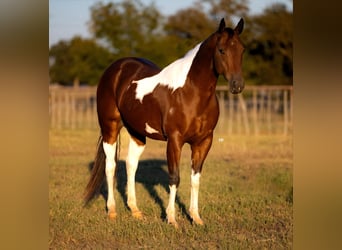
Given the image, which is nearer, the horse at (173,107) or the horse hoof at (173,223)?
the horse at (173,107)

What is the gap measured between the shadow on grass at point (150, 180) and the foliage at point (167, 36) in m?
10.8

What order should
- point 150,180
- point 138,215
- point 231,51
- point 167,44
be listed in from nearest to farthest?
point 231,51
point 138,215
point 150,180
point 167,44

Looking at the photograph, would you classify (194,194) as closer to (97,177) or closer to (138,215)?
(138,215)

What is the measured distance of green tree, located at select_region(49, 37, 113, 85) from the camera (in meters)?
21.8

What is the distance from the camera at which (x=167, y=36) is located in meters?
20.7

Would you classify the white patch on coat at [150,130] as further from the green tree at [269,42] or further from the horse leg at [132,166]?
the green tree at [269,42]

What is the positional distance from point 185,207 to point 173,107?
1423mm

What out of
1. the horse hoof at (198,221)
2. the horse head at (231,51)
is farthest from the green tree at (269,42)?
the horse head at (231,51)

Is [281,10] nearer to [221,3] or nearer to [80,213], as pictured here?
[221,3]

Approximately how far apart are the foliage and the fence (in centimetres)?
105

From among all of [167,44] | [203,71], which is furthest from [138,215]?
[167,44]

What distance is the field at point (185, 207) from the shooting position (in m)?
3.93
